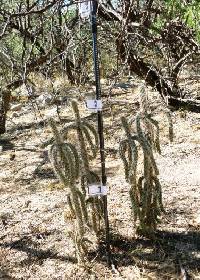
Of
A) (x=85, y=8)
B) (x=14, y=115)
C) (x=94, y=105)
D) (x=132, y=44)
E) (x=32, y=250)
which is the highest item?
(x=85, y=8)

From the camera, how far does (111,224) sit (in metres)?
4.61

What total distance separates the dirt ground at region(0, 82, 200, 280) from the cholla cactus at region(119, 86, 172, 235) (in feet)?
0.84

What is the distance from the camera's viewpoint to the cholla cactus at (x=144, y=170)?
3838 millimetres

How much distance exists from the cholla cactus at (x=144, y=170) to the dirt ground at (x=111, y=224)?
0.84 feet

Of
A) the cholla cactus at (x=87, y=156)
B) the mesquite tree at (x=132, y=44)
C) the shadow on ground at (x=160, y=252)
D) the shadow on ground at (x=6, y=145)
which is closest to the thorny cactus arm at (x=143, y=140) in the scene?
the cholla cactus at (x=87, y=156)

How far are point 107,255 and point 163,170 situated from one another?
2058 mm

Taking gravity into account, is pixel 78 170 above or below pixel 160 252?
above

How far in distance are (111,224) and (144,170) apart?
0.83 metres

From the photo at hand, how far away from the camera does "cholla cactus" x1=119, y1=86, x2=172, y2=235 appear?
3.84 metres

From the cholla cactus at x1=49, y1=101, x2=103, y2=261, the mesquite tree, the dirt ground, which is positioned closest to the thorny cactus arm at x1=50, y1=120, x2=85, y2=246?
the cholla cactus at x1=49, y1=101, x2=103, y2=261

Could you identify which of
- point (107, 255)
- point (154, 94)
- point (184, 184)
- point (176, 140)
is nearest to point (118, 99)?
point (154, 94)

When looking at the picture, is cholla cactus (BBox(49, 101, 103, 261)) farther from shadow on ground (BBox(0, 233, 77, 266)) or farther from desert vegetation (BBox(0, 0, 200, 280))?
shadow on ground (BBox(0, 233, 77, 266))

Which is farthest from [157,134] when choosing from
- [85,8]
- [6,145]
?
[6,145]

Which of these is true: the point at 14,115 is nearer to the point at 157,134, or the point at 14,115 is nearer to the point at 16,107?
the point at 16,107
